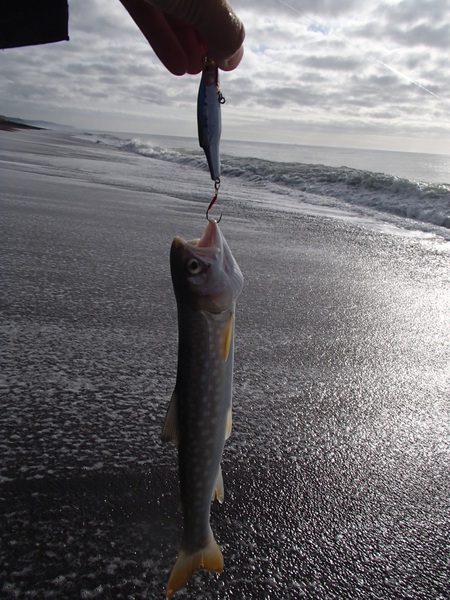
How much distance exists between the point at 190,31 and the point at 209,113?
764 mm

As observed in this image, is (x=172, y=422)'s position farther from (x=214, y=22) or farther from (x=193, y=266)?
(x=214, y=22)

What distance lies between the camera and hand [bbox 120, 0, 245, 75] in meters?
1.55

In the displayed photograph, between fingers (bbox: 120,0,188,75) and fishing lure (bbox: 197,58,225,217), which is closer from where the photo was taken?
fishing lure (bbox: 197,58,225,217)

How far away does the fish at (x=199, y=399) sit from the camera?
157 centimetres

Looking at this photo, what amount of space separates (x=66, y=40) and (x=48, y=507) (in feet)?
6.44

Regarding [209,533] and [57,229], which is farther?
[57,229]

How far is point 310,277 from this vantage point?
5664 millimetres

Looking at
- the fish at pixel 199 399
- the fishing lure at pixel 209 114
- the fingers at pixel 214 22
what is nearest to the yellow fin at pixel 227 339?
the fish at pixel 199 399

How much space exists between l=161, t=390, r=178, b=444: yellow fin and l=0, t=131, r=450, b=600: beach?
48 cm

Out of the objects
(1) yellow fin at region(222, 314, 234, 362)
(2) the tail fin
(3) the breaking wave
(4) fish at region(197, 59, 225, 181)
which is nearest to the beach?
(2) the tail fin

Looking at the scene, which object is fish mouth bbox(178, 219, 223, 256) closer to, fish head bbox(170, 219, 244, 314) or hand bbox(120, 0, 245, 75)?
fish head bbox(170, 219, 244, 314)

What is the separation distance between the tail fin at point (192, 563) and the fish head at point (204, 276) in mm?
723

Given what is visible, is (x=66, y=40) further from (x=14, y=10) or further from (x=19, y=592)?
(x=19, y=592)

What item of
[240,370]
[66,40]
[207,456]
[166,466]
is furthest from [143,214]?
[207,456]
